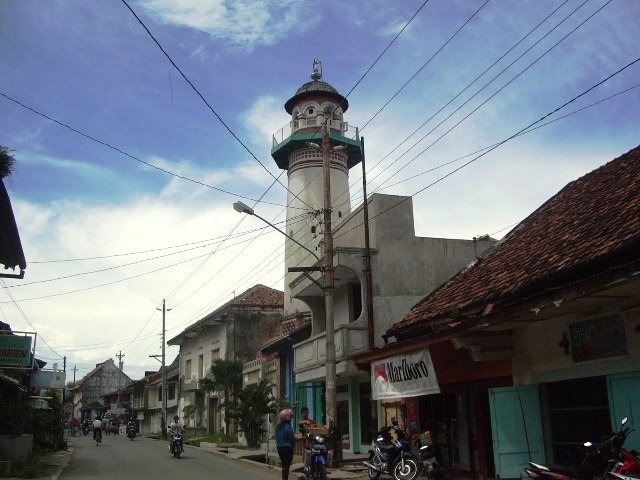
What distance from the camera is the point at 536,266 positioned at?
10867mm

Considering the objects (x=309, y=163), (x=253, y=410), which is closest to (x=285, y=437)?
(x=253, y=410)

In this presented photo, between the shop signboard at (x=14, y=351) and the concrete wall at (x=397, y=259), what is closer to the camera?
the shop signboard at (x=14, y=351)

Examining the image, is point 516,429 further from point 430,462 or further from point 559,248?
point 559,248

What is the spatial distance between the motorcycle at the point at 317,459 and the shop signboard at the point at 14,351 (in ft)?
23.4

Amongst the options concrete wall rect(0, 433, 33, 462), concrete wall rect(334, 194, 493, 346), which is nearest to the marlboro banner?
concrete wall rect(334, 194, 493, 346)

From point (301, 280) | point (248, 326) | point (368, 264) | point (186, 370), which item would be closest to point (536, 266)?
point (368, 264)

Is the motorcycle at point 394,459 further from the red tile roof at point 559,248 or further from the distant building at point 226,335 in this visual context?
the distant building at point 226,335

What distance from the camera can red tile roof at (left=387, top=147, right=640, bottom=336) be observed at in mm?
9164

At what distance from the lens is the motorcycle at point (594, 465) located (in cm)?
768

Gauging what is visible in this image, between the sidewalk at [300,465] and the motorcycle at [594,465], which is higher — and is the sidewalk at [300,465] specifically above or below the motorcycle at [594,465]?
below

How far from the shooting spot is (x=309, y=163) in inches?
1292

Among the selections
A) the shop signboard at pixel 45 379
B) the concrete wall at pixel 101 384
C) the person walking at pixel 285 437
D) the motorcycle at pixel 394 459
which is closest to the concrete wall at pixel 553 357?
the motorcycle at pixel 394 459

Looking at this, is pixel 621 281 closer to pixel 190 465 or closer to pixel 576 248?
pixel 576 248

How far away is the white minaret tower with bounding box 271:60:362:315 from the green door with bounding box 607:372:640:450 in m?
21.9
